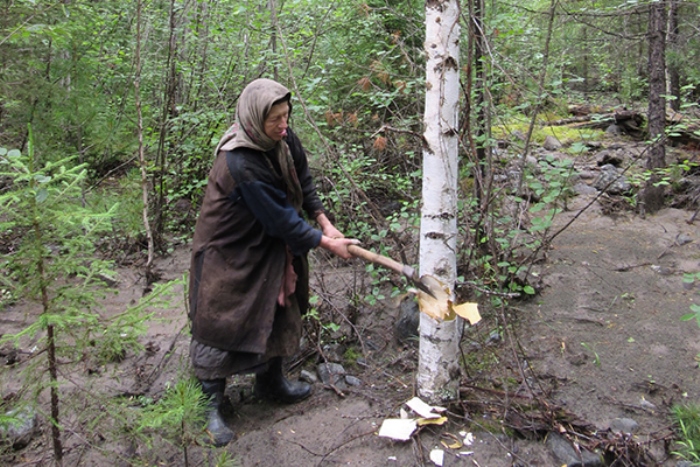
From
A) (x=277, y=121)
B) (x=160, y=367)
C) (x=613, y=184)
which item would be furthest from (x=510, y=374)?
(x=613, y=184)

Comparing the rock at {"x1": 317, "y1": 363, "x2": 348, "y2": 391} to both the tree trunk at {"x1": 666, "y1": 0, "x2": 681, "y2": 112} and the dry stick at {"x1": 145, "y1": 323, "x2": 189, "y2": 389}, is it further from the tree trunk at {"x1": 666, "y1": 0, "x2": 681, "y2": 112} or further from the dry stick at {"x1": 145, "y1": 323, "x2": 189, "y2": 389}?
the tree trunk at {"x1": 666, "y1": 0, "x2": 681, "y2": 112}

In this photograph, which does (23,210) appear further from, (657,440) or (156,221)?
(156,221)

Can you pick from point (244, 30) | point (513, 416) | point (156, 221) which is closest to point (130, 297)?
point (156, 221)

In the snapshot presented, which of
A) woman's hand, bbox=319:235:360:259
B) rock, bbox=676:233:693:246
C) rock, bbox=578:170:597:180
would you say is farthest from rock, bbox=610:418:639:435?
rock, bbox=578:170:597:180

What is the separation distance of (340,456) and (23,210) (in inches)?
81.9

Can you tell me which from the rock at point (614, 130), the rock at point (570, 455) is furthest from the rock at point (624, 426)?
the rock at point (614, 130)

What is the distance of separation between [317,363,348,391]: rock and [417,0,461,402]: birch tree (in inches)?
34.9

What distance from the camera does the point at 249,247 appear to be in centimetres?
286

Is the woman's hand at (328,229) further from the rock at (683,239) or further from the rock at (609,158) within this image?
the rock at (609,158)

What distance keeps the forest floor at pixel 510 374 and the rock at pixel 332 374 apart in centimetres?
7

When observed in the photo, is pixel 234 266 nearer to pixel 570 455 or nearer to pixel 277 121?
pixel 277 121

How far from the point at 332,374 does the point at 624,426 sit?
1.99 metres

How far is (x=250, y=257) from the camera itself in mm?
2871

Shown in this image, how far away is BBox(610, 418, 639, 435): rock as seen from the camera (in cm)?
292
